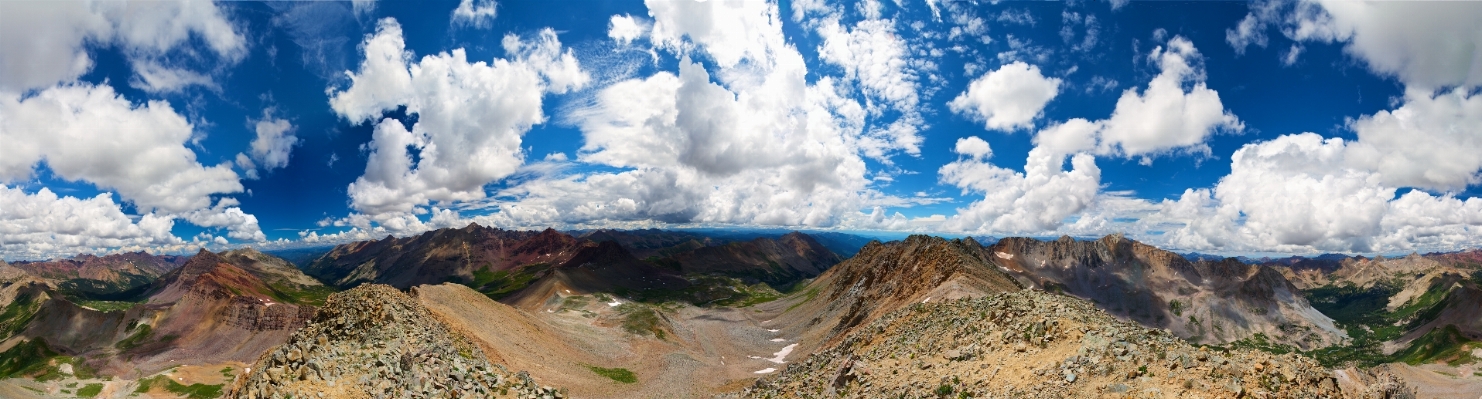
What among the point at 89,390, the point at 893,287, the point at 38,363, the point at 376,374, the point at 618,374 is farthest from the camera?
the point at 38,363

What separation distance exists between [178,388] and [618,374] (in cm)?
11755

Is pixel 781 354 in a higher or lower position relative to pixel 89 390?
higher

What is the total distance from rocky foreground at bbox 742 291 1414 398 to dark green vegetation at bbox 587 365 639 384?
31696 millimetres

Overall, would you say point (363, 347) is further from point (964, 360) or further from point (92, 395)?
point (92, 395)

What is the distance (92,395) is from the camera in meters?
145

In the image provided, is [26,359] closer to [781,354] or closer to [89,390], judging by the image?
[89,390]

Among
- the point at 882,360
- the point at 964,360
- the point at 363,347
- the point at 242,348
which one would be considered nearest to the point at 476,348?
the point at 363,347

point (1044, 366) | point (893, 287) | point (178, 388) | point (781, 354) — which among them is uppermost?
point (1044, 366)

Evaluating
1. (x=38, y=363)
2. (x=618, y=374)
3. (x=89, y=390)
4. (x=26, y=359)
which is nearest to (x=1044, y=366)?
(x=618, y=374)

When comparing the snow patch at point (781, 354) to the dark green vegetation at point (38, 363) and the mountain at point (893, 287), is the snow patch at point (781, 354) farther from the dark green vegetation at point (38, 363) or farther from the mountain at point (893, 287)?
the dark green vegetation at point (38, 363)

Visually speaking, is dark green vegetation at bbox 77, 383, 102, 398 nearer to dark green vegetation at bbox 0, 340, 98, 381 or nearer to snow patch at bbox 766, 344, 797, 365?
dark green vegetation at bbox 0, 340, 98, 381

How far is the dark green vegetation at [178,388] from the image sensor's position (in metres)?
125

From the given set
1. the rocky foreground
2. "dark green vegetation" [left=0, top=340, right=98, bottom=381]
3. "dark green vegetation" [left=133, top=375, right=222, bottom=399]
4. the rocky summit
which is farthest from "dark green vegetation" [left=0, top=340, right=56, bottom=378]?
the rocky foreground

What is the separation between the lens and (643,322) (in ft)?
438
